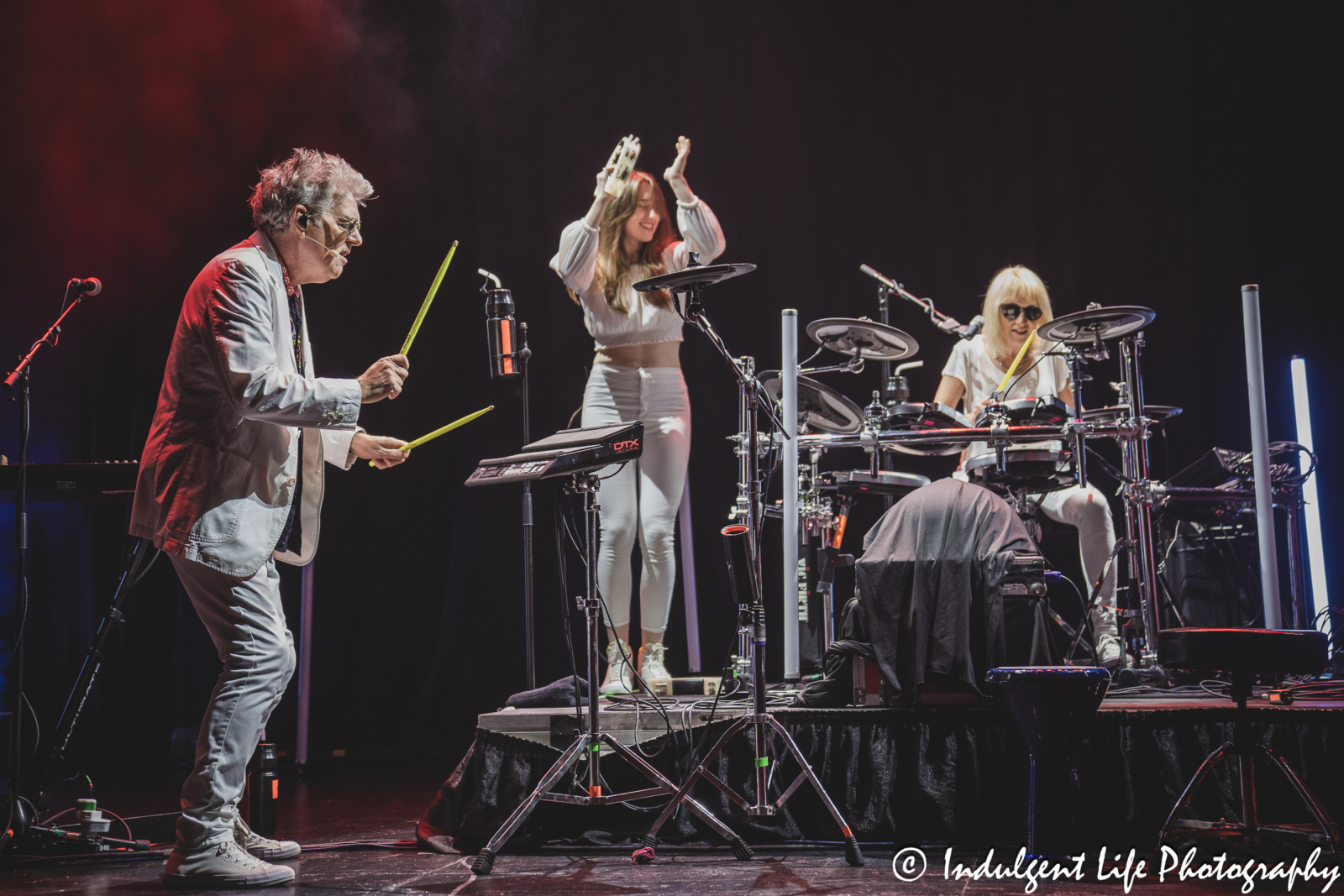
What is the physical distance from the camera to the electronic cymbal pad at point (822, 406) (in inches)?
157

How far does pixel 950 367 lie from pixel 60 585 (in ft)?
13.9

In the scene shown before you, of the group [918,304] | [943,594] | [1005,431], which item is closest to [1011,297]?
[918,304]

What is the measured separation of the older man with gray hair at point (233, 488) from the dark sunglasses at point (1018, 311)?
3.02 metres

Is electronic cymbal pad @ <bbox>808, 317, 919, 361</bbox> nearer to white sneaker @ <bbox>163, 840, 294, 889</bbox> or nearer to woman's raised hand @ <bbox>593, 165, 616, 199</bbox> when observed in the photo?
woman's raised hand @ <bbox>593, 165, 616, 199</bbox>

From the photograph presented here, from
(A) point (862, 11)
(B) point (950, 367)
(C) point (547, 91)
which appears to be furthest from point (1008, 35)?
(C) point (547, 91)

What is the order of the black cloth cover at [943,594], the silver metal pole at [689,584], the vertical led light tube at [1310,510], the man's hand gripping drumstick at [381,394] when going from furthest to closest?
1. the vertical led light tube at [1310,510]
2. the silver metal pole at [689,584]
3. the black cloth cover at [943,594]
4. the man's hand gripping drumstick at [381,394]

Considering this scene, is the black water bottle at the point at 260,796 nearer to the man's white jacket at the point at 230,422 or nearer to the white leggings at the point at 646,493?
the man's white jacket at the point at 230,422

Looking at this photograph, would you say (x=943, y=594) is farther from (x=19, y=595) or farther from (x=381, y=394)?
(x=19, y=595)

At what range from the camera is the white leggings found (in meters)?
3.66

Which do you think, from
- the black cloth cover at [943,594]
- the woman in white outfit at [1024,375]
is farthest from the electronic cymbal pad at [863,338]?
the black cloth cover at [943,594]

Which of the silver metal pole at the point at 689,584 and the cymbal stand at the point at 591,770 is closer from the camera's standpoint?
the cymbal stand at the point at 591,770

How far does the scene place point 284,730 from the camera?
5.27 m

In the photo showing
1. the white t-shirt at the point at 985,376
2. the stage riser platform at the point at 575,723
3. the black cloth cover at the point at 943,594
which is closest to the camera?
the black cloth cover at the point at 943,594

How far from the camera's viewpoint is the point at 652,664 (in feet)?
11.9
